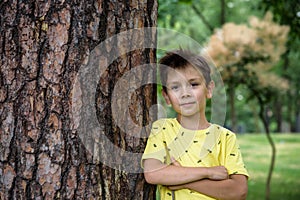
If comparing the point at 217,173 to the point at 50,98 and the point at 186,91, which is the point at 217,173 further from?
the point at 50,98

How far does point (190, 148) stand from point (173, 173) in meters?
0.17

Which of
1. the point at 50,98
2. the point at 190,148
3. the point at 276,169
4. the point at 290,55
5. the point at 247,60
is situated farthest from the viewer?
the point at 290,55

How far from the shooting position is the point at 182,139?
224cm

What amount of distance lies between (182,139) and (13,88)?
82 cm

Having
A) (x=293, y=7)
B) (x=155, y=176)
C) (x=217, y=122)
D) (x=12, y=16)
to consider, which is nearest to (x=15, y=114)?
(x=12, y=16)

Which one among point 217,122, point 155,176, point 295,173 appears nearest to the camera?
point 155,176

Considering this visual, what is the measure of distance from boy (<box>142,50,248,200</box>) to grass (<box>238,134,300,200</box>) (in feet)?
20.9

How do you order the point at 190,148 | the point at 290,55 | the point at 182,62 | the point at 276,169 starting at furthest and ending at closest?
1. the point at 290,55
2. the point at 276,169
3. the point at 182,62
4. the point at 190,148

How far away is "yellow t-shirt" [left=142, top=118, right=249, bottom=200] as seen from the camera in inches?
85.4

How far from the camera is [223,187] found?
7.04 ft

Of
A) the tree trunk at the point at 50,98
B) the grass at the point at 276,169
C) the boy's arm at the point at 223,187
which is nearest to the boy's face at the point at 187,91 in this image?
the boy's arm at the point at 223,187

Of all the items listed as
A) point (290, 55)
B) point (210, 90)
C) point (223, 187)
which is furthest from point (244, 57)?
point (290, 55)

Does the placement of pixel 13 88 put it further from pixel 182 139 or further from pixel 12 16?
pixel 182 139

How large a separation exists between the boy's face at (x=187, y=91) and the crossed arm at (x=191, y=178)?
29 centimetres
